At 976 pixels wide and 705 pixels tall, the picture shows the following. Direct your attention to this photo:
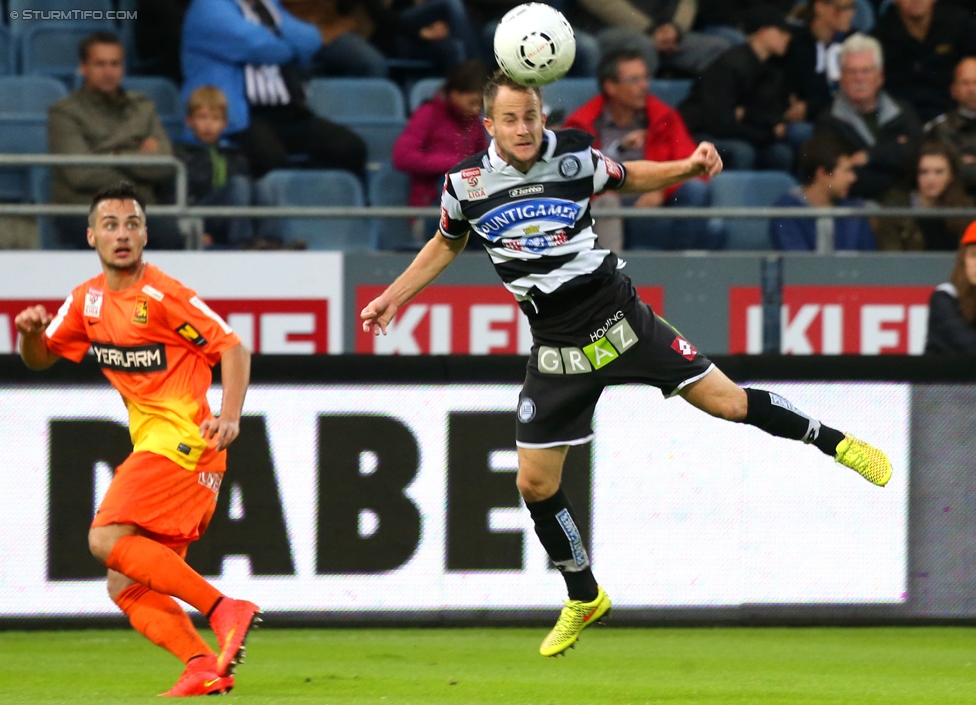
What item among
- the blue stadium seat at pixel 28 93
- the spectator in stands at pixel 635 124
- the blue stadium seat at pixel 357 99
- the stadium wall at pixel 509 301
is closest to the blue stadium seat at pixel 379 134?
the blue stadium seat at pixel 357 99

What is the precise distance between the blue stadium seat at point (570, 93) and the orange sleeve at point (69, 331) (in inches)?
180

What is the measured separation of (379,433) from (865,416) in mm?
2551

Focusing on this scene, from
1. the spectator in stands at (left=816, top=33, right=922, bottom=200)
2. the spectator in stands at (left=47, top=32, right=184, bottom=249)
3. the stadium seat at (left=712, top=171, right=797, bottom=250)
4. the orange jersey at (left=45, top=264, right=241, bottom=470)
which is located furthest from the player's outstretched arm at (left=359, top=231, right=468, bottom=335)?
the spectator in stands at (left=816, top=33, right=922, bottom=200)

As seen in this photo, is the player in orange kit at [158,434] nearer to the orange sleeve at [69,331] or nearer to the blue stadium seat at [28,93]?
the orange sleeve at [69,331]

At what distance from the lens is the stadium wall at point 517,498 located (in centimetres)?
763

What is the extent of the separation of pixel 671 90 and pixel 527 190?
16.7 feet

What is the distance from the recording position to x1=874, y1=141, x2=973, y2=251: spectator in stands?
8797 millimetres

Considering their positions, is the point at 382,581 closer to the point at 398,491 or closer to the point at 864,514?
the point at 398,491

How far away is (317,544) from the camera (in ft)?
25.0

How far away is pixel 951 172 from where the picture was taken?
9.16 m

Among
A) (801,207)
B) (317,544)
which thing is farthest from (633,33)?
(317,544)

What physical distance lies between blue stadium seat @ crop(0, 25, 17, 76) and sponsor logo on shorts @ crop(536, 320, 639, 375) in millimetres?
6103

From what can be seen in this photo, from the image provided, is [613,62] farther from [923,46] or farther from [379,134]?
[923,46]

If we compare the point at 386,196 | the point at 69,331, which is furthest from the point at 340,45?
the point at 69,331
